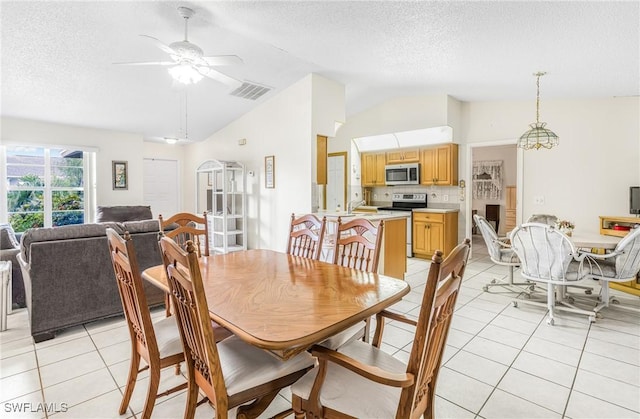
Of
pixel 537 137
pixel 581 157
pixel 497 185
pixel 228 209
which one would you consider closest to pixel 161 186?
pixel 228 209

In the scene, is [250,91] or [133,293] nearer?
[133,293]

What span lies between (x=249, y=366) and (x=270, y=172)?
13.6 ft

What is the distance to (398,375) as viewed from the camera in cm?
107

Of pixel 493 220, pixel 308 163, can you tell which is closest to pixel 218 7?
pixel 308 163

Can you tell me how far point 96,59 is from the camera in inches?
146

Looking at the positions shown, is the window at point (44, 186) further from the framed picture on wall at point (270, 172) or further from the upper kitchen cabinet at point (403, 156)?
the upper kitchen cabinet at point (403, 156)

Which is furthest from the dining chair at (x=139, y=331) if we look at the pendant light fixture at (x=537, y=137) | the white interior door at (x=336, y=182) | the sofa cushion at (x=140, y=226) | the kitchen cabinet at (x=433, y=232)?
the white interior door at (x=336, y=182)

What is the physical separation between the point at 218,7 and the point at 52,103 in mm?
3514

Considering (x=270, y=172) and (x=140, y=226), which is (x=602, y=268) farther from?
(x=140, y=226)

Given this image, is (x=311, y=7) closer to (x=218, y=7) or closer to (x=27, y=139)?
(x=218, y=7)

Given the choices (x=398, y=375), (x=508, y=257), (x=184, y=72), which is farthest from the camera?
(x=508, y=257)

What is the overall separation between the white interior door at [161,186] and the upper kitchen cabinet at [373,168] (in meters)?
4.44

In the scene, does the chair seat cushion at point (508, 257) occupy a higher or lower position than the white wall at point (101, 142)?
lower

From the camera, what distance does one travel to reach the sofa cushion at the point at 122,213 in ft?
18.5
